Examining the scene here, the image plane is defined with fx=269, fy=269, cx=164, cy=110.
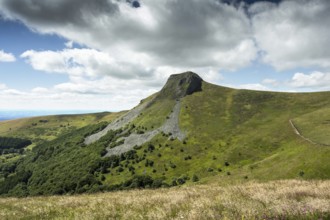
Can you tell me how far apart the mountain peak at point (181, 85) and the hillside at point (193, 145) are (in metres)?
0.69

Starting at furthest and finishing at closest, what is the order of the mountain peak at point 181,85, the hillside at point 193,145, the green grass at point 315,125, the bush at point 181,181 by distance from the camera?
the mountain peak at point 181,85 < the bush at point 181,181 < the hillside at point 193,145 < the green grass at point 315,125

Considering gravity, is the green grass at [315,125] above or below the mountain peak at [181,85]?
below

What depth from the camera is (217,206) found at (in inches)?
379

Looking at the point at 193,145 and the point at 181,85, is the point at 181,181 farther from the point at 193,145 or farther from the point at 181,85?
the point at 181,85

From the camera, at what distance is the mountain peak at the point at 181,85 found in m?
170

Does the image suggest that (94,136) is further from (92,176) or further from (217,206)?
(217,206)

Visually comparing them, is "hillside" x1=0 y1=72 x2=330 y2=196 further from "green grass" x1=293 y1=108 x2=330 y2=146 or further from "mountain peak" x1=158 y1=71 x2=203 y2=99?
"mountain peak" x1=158 y1=71 x2=203 y2=99

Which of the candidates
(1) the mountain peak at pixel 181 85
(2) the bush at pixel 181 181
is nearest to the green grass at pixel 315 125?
(2) the bush at pixel 181 181

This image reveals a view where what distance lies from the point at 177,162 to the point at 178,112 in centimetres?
4947

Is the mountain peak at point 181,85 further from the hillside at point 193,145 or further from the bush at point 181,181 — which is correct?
the bush at point 181,181

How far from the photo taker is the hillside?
73.9 meters

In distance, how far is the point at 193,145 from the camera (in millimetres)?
108500

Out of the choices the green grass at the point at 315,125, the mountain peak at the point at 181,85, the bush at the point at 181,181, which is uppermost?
the mountain peak at the point at 181,85

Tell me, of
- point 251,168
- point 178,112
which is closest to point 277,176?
point 251,168
